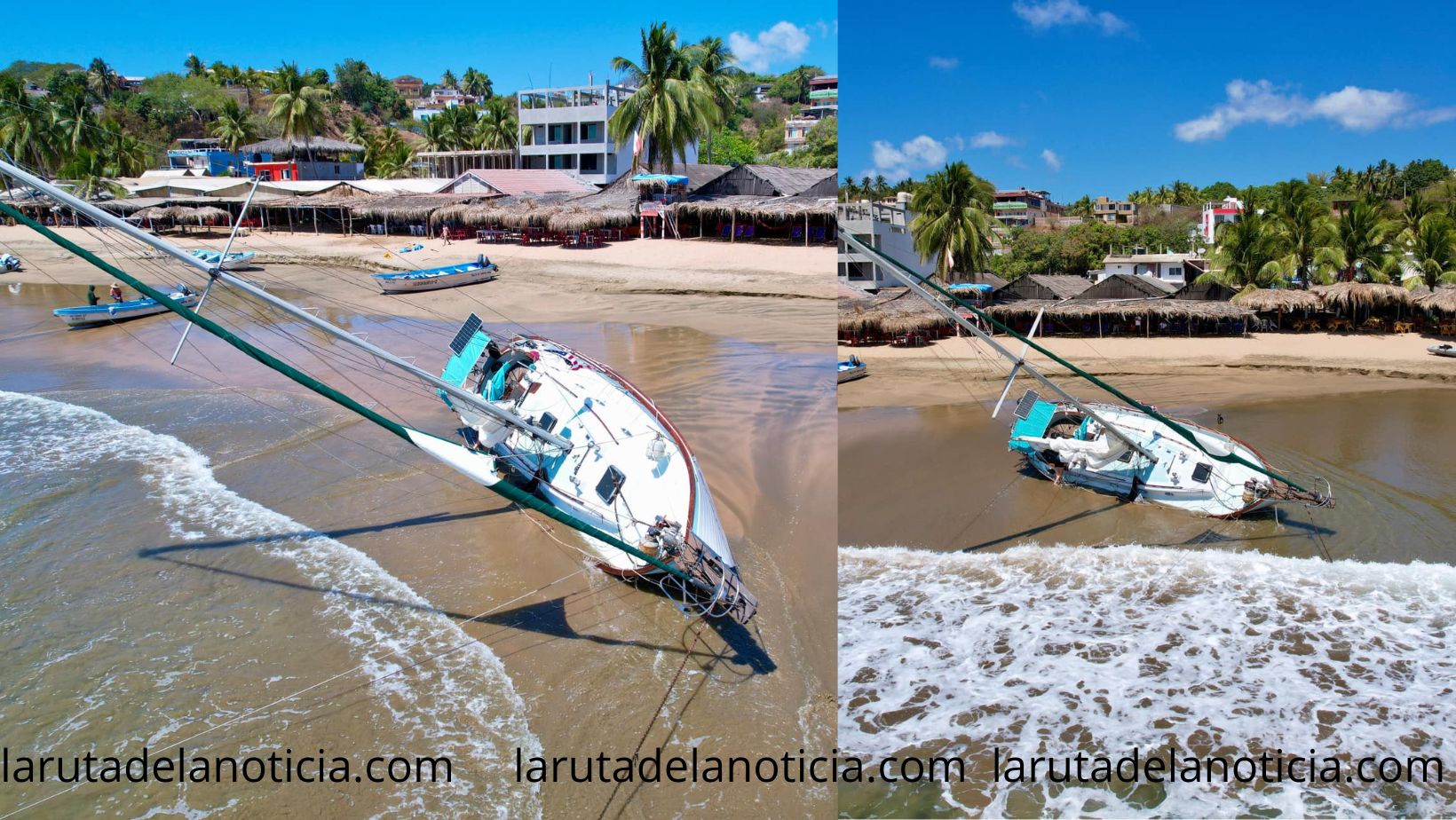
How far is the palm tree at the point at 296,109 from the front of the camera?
1608 inches

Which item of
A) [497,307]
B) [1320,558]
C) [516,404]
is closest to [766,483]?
[516,404]

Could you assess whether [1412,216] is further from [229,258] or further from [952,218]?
[229,258]

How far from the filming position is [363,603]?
6.74m

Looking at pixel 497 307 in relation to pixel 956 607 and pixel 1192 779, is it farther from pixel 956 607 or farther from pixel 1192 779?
pixel 1192 779

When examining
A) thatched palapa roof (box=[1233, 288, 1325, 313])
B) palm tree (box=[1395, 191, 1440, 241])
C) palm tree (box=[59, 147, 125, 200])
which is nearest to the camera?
thatched palapa roof (box=[1233, 288, 1325, 313])

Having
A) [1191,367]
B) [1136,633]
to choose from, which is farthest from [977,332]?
[1191,367]

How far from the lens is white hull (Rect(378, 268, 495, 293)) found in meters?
21.0

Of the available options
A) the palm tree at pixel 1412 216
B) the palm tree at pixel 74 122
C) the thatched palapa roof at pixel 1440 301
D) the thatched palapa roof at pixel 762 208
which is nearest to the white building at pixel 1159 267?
the palm tree at pixel 1412 216

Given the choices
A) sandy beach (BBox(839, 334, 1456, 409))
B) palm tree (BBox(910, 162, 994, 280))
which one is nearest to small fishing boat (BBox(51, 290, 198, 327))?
sandy beach (BBox(839, 334, 1456, 409))

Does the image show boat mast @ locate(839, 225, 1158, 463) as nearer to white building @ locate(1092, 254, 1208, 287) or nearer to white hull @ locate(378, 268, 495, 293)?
white hull @ locate(378, 268, 495, 293)

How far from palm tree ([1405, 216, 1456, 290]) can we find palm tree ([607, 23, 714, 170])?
68.8ft

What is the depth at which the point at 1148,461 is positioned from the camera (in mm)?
10195

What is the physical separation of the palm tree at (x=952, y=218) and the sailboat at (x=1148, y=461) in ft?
43.4

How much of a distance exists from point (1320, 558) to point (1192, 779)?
488 centimetres
